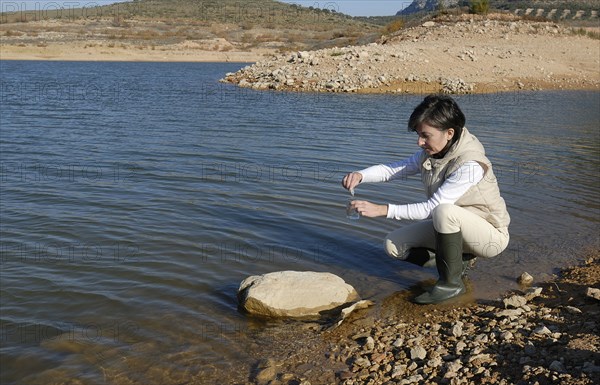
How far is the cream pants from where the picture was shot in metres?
5.29

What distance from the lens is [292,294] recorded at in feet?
17.6

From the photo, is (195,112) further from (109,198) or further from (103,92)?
(109,198)

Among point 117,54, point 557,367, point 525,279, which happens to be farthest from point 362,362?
point 117,54

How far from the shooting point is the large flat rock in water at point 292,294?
208 inches

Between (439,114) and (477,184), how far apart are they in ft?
2.37

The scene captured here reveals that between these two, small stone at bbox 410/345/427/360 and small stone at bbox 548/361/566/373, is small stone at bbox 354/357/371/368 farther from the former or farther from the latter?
small stone at bbox 548/361/566/373

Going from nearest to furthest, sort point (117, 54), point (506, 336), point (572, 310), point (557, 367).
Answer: point (557, 367) < point (506, 336) < point (572, 310) < point (117, 54)

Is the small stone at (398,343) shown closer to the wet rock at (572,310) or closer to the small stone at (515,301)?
the small stone at (515,301)

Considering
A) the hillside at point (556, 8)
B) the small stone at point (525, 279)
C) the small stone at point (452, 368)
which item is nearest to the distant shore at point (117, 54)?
the hillside at point (556, 8)

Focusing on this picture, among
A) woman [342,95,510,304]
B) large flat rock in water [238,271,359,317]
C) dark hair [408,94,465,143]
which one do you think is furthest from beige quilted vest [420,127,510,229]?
large flat rock in water [238,271,359,317]

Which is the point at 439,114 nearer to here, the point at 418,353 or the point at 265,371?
the point at 418,353

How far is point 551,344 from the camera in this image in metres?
4.32

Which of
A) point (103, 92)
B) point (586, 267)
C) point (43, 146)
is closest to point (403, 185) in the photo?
point (586, 267)

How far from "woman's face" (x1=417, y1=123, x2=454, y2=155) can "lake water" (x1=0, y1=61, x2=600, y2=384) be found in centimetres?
140
